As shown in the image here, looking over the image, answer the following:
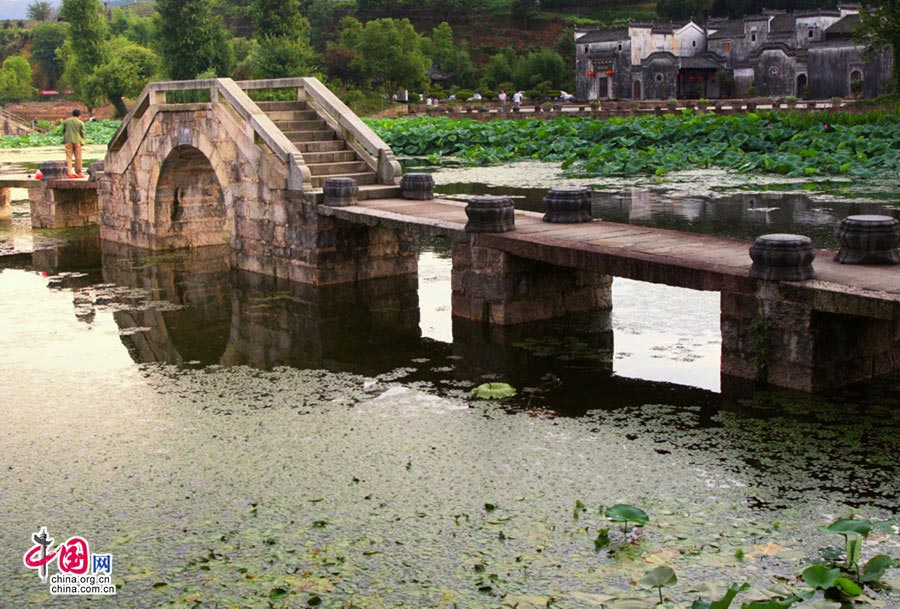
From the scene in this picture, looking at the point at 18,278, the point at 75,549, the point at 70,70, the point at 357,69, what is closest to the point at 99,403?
the point at 75,549

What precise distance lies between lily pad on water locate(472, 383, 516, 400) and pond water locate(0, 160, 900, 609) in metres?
0.14

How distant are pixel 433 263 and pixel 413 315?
3.48m

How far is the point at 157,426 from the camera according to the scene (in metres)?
8.66

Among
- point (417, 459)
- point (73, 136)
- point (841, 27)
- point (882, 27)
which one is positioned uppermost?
point (841, 27)

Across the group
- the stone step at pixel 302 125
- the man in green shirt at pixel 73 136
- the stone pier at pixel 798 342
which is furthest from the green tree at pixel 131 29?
the stone pier at pixel 798 342

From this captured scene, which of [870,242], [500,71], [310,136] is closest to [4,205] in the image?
[310,136]

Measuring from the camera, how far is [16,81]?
82000 mm

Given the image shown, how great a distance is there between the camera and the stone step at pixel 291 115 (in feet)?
50.6

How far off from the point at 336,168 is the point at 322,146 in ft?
1.65

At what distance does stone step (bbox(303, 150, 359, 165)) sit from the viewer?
1495 centimetres

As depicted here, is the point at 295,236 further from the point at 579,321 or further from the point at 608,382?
the point at 608,382

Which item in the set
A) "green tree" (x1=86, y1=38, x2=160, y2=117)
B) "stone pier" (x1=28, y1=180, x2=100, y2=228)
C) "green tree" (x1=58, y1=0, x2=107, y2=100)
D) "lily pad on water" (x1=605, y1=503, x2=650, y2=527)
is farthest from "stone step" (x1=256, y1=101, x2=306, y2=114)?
"green tree" (x1=58, y1=0, x2=107, y2=100)

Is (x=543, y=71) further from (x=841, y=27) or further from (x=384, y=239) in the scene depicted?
(x=384, y=239)

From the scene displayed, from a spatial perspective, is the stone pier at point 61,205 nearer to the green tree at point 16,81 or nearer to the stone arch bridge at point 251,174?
the stone arch bridge at point 251,174
